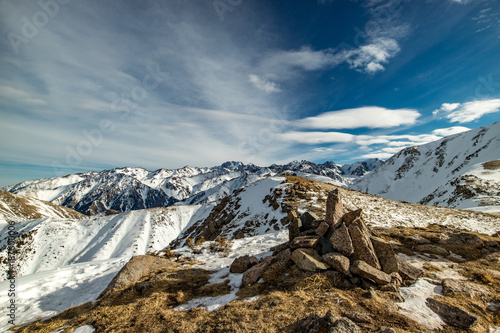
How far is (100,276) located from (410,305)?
1605 cm

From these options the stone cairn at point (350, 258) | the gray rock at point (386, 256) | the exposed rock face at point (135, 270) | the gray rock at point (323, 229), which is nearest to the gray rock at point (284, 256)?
the stone cairn at point (350, 258)

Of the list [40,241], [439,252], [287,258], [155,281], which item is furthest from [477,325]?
[40,241]

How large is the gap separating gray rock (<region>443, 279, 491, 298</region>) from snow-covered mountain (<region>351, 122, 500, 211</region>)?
162 ft

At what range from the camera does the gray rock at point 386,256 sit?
787cm

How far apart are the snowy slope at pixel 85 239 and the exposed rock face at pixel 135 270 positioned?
2615 inches

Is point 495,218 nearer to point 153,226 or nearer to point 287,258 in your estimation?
point 287,258

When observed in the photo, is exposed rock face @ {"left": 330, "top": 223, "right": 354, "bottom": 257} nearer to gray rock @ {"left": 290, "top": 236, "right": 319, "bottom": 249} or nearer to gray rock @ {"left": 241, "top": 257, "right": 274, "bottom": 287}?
gray rock @ {"left": 290, "top": 236, "right": 319, "bottom": 249}

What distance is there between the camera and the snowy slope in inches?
2776

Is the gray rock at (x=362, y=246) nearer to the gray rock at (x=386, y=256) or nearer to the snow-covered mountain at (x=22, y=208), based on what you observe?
the gray rock at (x=386, y=256)

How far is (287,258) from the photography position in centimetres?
919

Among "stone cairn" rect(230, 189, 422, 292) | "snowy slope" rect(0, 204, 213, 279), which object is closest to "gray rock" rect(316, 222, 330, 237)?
"stone cairn" rect(230, 189, 422, 292)

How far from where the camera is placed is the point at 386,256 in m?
8.16

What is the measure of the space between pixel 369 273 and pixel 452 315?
2.12 meters

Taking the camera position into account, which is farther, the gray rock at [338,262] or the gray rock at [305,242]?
the gray rock at [305,242]
